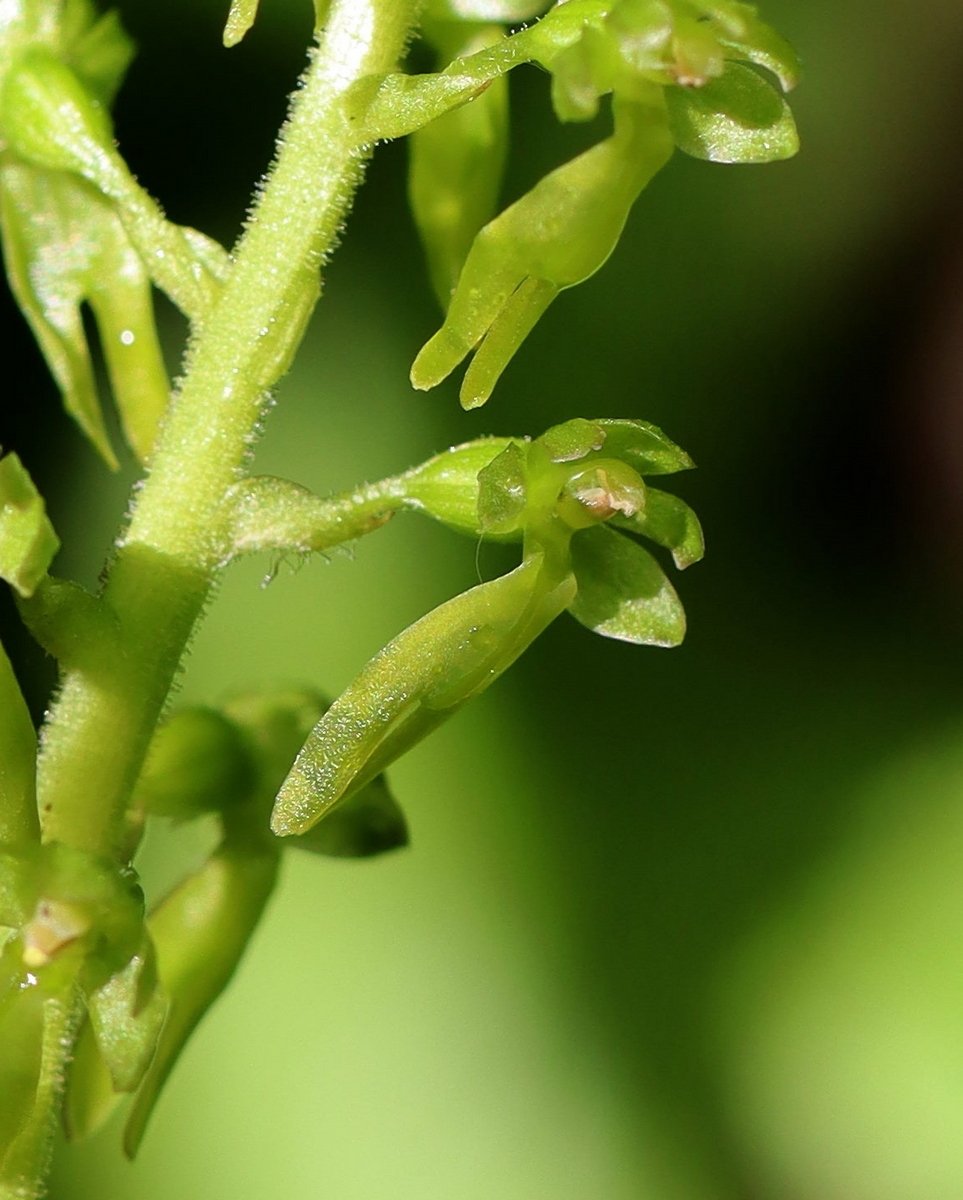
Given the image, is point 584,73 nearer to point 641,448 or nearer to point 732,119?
point 732,119

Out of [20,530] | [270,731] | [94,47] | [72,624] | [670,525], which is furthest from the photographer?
[94,47]

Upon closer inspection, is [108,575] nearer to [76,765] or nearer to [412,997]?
[76,765]

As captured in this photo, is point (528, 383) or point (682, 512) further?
point (528, 383)

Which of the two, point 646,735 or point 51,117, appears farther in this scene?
point 646,735

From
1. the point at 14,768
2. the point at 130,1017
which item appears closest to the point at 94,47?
the point at 14,768

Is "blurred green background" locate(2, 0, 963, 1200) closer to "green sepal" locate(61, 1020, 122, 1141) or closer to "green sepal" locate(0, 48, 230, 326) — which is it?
"green sepal" locate(61, 1020, 122, 1141)

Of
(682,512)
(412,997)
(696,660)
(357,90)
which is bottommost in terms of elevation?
(412,997)

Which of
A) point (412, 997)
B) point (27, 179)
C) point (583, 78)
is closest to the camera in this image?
point (583, 78)

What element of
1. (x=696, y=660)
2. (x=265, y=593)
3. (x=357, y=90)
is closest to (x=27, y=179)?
(x=357, y=90)
